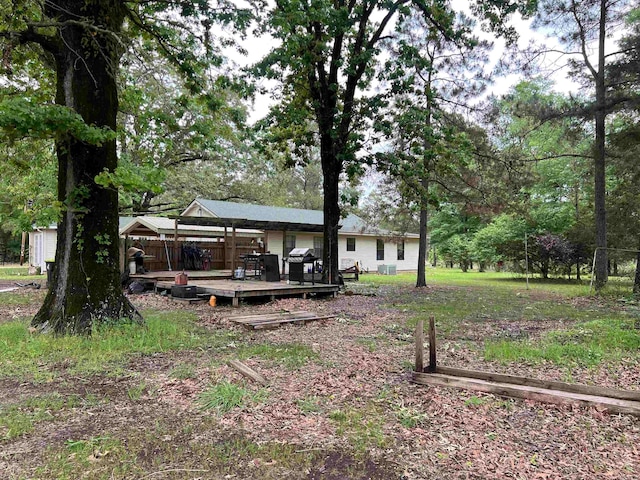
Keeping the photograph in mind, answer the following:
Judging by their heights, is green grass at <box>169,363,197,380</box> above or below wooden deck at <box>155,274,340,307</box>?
below

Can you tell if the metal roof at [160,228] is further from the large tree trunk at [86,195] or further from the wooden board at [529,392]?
the wooden board at [529,392]

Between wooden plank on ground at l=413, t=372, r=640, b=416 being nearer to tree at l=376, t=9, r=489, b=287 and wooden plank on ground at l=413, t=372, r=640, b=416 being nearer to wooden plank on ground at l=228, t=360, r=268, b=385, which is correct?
wooden plank on ground at l=228, t=360, r=268, b=385

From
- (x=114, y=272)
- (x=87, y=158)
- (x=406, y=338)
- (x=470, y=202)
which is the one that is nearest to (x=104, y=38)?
(x=87, y=158)

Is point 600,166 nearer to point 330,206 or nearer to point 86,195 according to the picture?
point 330,206

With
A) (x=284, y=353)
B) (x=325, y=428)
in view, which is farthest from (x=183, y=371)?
(x=325, y=428)

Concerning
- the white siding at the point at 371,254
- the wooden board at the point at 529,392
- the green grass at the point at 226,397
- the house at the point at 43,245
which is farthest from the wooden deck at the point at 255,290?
the house at the point at 43,245

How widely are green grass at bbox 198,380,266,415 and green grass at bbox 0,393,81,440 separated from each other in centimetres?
108

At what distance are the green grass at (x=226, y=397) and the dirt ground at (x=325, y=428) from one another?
6cm

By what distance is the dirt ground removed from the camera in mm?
2666

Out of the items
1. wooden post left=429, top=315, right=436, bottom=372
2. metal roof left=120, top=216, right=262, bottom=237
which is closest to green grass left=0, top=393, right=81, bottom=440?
wooden post left=429, top=315, right=436, bottom=372

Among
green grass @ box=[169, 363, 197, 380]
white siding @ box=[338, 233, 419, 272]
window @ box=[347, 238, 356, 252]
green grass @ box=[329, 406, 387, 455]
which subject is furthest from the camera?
window @ box=[347, 238, 356, 252]

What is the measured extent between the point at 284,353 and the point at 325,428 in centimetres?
231

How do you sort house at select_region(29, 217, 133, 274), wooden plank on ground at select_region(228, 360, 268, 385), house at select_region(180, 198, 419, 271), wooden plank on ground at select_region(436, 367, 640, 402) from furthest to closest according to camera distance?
house at select_region(29, 217, 133, 274) → house at select_region(180, 198, 419, 271) → wooden plank on ground at select_region(228, 360, 268, 385) → wooden plank on ground at select_region(436, 367, 640, 402)

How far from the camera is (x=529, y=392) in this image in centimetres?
380
